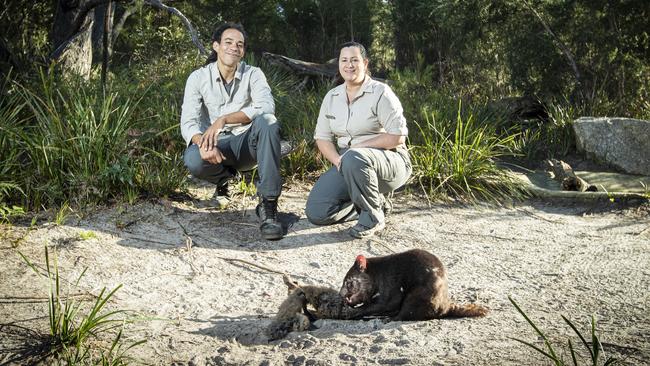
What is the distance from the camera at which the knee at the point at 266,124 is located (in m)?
5.00

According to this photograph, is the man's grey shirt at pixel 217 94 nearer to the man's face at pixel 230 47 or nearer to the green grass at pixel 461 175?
the man's face at pixel 230 47

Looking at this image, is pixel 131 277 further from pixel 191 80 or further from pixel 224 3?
pixel 224 3

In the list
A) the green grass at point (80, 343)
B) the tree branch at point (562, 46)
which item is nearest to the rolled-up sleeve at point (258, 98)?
the green grass at point (80, 343)

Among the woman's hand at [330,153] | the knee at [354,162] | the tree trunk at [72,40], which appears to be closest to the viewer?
the knee at [354,162]

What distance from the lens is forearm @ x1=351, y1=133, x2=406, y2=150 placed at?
5.08 metres

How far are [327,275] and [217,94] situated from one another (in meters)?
1.88

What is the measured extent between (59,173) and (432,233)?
3.14m

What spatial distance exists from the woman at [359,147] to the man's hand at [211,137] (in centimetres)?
85

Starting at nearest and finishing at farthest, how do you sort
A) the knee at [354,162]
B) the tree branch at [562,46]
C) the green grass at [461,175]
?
the knee at [354,162] < the green grass at [461,175] < the tree branch at [562,46]

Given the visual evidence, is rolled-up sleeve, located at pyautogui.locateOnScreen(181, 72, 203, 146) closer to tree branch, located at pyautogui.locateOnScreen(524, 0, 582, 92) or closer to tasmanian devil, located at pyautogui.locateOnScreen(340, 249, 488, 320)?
tasmanian devil, located at pyautogui.locateOnScreen(340, 249, 488, 320)

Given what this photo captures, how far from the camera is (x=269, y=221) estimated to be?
198 inches

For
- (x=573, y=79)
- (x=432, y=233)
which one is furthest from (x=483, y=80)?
(x=432, y=233)

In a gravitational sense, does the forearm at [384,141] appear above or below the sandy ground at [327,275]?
above

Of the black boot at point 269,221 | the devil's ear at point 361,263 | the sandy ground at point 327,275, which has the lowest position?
the sandy ground at point 327,275
